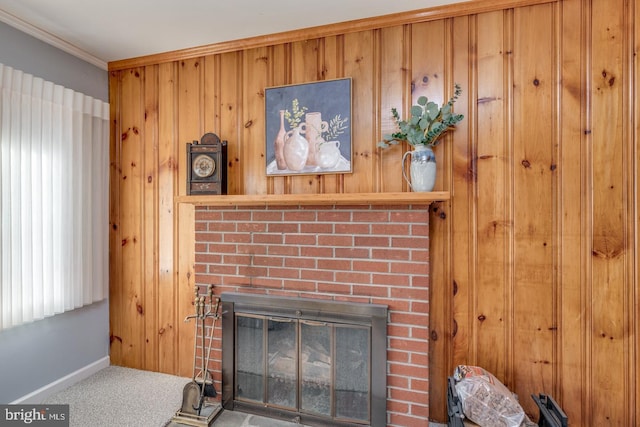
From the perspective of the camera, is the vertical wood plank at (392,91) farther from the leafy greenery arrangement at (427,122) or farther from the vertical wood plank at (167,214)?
the vertical wood plank at (167,214)

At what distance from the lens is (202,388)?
1.97 meters

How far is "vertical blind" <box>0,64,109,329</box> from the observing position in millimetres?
1897

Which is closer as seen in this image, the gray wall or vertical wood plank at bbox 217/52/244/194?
the gray wall

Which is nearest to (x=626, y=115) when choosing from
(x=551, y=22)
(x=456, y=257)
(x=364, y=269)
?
(x=551, y=22)

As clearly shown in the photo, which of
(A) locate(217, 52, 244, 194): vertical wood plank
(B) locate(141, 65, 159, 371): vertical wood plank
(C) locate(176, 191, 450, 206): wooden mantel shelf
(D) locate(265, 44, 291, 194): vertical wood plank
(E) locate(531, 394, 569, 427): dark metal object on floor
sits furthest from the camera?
(B) locate(141, 65, 159, 371): vertical wood plank

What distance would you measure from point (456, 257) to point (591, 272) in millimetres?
667

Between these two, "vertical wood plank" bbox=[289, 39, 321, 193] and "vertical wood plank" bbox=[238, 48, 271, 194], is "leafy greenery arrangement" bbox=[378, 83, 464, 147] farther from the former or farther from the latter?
"vertical wood plank" bbox=[238, 48, 271, 194]

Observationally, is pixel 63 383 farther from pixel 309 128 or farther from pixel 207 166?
pixel 309 128

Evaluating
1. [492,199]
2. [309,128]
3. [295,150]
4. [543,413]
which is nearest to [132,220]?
[295,150]

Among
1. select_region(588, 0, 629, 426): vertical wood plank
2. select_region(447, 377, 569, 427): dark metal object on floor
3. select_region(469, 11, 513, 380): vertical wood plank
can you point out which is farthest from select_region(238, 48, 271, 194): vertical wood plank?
select_region(588, 0, 629, 426): vertical wood plank

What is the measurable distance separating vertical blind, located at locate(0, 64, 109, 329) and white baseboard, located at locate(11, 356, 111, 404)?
49 cm

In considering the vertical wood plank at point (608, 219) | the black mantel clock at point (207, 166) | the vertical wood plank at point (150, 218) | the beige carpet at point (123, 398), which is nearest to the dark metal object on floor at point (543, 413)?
the vertical wood plank at point (608, 219)

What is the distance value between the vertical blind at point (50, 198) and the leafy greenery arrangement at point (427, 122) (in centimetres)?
218

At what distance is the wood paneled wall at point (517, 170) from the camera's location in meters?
1.68
